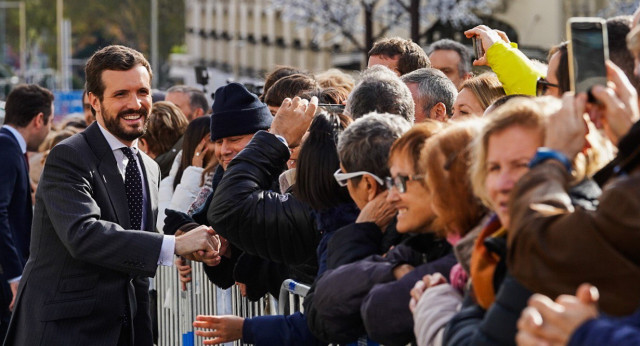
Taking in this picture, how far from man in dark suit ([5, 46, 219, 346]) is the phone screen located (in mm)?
3157

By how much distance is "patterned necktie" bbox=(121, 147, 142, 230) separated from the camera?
6.64 metres

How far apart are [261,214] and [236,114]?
1389 mm

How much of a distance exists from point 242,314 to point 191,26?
62.8 meters

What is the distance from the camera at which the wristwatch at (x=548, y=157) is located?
345 cm

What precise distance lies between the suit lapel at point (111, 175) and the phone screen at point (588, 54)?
336 centimetres

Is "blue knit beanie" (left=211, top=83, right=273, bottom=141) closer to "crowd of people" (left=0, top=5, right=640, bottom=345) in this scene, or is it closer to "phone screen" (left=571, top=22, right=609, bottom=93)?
"crowd of people" (left=0, top=5, right=640, bottom=345)

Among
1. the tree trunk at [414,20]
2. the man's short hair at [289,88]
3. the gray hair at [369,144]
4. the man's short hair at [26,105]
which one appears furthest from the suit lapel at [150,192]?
the tree trunk at [414,20]

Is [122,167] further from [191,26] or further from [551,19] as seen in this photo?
[191,26]

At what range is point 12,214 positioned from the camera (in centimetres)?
985

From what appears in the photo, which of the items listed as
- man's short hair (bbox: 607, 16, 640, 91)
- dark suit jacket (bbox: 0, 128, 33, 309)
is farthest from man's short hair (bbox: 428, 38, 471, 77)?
man's short hair (bbox: 607, 16, 640, 91)

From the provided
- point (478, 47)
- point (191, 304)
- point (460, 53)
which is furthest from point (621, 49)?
point (460, 53)

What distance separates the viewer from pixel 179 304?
8609 mm

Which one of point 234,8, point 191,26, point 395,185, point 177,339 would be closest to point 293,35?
point 234,8

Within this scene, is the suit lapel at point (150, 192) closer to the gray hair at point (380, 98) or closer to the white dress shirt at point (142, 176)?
the white dress shirt at point (142, 176)
